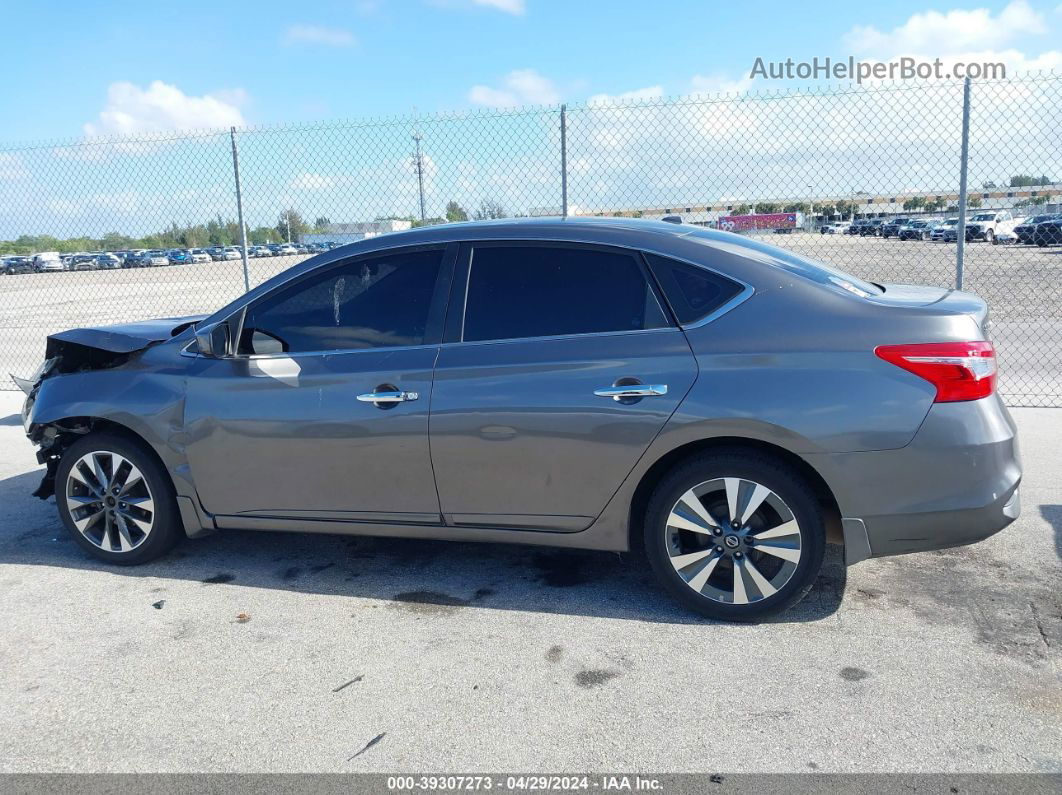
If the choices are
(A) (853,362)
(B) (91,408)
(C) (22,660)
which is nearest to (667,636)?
(A) (853,362)

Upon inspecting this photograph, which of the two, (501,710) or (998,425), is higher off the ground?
(998,425)

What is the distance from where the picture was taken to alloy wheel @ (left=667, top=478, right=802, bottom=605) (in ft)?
12.3

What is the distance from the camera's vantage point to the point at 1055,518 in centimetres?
502

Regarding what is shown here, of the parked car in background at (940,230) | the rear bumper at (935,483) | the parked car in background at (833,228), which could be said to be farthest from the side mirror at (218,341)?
the parked car in background at (940,230)

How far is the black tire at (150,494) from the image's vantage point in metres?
4.65

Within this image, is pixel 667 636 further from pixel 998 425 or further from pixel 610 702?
pixel 998 425

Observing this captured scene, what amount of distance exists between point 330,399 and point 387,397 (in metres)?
0.31

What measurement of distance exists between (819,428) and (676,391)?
59 centimetres

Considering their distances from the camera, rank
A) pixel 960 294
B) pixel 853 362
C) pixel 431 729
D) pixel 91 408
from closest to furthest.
Answer: 1. pixel 431 729
2. pixel 853 362
3. pixel 960 294
4. pixel 91 408

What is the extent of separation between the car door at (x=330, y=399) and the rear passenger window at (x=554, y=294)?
196 millimetres

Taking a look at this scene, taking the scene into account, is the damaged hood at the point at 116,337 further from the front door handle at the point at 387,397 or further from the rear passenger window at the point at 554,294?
the rear passenger window at the point at 554,294

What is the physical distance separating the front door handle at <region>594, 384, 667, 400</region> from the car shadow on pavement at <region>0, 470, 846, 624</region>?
3.35 ft

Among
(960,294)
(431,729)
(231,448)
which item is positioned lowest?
(431,729)

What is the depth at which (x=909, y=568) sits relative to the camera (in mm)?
4469
